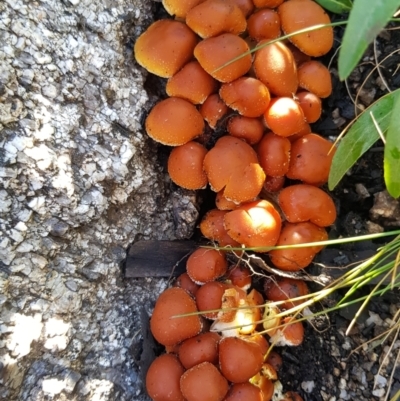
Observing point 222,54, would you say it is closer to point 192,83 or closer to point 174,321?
point 192,83

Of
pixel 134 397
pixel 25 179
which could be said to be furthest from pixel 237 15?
pixel 134 397

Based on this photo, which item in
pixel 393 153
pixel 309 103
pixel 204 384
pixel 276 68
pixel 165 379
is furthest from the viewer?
pixel 309 103

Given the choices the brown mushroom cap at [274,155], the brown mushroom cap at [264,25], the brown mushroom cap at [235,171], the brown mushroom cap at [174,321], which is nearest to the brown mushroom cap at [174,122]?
the brown mushroom cap at [235,171]

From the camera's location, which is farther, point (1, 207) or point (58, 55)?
point (58, 55)

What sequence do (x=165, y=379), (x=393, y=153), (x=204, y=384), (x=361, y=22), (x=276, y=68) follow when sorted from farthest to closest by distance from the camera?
(x=276, y=68) → (x=165, y=379) → (x=204, y=384) → (x=393, y=153) → (x=361, y=22)

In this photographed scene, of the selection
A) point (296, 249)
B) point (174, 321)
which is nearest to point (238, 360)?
point (174, 321)

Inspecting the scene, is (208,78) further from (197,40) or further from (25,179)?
(25,179)

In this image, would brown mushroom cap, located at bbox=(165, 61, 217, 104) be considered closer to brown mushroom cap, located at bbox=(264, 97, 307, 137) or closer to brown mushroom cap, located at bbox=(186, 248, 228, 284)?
brown mushroom cap, located at bbox=(264, 97, 307, 137)

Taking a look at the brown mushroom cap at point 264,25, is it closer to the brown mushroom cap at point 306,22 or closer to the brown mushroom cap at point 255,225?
the brown mushroom cap at point 306,22
